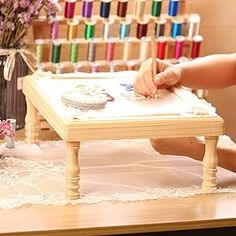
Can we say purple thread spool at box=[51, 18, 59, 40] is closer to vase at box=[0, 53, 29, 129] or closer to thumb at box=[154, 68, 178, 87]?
vase at box=[0, 53, 29, 129]

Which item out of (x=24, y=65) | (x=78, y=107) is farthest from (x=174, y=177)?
(x=24, y=65)

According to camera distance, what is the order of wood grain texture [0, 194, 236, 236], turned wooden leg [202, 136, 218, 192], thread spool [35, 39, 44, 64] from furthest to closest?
1. thread spool [35, 39, 44, 64]
2. turned wooden leg [202, 136, 218, 192]
3. wood grain texture [0, 194, 236, 236]

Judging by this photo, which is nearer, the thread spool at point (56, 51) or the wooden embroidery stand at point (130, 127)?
the wooden embroidery stand at point (130, 127)

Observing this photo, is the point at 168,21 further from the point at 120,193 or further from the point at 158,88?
the point at 120,193

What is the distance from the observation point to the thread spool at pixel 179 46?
6.49 feet

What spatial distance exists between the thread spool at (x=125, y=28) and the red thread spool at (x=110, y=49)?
3 cm

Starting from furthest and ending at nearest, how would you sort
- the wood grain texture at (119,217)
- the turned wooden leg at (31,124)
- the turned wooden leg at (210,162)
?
1. the turned wooden leg at (31,124)
2. the turned wooden leg at (210,162)
3. the wood grain texture at (119,217)

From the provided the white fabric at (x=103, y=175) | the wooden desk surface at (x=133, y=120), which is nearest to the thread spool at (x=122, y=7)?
the white fabric at (x=103, y=175)

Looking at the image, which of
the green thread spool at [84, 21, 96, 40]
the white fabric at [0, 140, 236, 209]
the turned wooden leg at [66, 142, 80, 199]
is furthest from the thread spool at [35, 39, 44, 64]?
the turned wooden leg at [66, 142, 80, 199]

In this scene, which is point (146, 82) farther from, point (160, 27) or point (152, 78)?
point (160, 27)

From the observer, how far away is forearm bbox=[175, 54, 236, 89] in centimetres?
151

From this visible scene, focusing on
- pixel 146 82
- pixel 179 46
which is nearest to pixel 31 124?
pixel 146 82

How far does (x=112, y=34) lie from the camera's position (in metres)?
1.96

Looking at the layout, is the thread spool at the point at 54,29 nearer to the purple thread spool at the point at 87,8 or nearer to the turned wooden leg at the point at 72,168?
the purple thread spool at the point at 87,8
